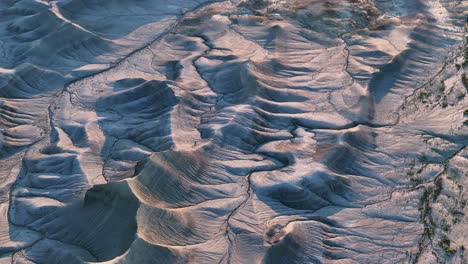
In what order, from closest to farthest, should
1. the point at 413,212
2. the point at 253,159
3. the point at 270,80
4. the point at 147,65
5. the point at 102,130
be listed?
1. the point at 413,212
2. the point at 253,159
3. the point at 102,130
4. the point at 270,80
5. the point at 147,65

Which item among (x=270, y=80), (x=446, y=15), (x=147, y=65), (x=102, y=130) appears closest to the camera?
(x=102, y=130)

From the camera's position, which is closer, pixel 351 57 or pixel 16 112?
pixel 16 112

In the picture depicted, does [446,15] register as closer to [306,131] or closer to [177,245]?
[306,131]

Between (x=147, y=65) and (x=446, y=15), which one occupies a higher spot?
(x=446, y=15)

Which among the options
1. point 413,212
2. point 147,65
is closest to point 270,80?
point 147,65

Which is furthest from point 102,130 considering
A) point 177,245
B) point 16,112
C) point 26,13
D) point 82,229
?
point 26,13

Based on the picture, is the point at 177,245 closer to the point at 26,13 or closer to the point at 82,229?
the point at 82,229
